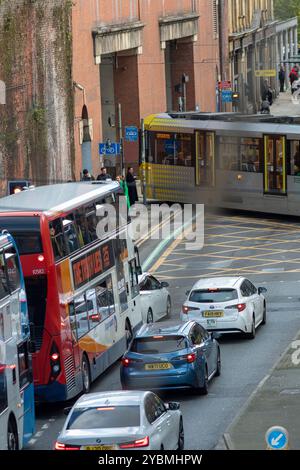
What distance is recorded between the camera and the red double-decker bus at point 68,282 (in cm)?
2467

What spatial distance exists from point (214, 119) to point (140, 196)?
8035 mm

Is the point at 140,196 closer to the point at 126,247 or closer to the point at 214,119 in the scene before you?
the point at 214,119

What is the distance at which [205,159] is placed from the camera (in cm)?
5056

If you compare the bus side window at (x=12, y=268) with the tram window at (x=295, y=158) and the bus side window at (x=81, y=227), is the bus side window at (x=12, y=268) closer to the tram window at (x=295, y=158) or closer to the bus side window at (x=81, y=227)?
the bus side window at (x=81, y=227)

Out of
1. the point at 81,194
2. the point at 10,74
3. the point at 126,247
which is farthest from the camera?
the point at 10,74

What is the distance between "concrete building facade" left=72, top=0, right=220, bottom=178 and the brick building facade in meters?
2.50

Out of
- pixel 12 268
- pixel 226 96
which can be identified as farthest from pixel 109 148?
pixel 12 268

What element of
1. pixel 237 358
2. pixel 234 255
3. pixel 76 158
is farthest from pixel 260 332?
pixel 76 158

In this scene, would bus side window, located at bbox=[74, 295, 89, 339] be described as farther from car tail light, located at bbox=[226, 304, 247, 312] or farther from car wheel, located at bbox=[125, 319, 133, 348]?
car tail light, located at bbox=[226, 304, 247, 312]

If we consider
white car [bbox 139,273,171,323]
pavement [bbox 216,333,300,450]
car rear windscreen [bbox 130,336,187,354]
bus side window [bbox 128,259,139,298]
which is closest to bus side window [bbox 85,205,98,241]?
car rear windscreen [bbox 130,336,187,354]

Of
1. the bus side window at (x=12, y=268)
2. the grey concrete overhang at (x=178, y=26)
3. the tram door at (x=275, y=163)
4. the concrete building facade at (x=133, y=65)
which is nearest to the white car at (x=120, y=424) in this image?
the bus side window at (x=12, y=268)

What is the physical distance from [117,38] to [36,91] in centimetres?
1292

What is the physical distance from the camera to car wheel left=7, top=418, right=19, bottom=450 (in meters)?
20.9

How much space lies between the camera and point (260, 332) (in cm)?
3278
